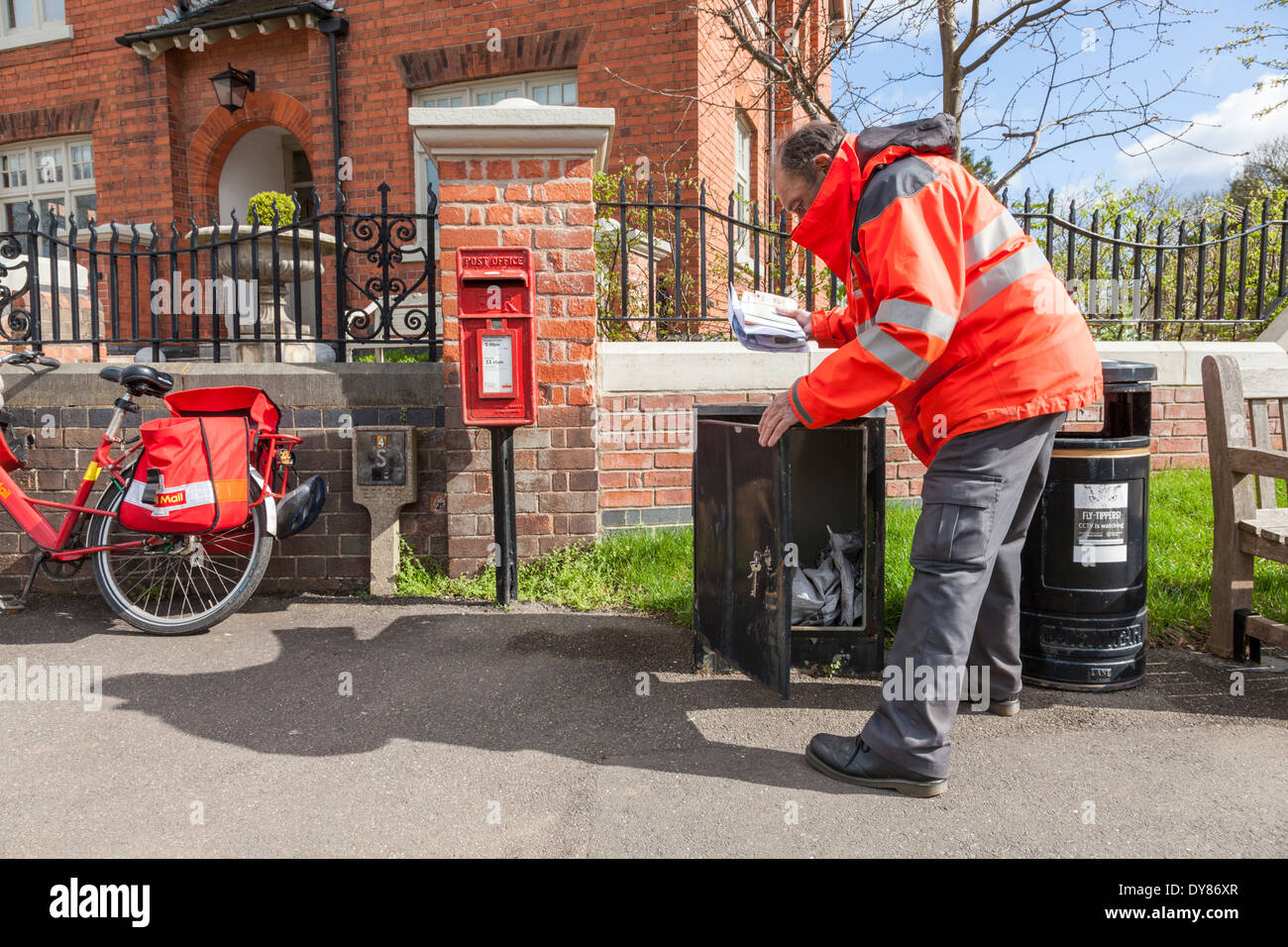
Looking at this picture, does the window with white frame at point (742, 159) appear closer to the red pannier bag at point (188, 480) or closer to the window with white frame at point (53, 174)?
the red pannier bag at point (188, 480)

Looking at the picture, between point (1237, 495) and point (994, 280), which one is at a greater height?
point (994, 280)

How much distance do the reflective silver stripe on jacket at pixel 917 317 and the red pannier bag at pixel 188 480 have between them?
322 centimetres

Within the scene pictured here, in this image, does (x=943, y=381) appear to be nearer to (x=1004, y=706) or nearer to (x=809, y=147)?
(x=809, y=147)

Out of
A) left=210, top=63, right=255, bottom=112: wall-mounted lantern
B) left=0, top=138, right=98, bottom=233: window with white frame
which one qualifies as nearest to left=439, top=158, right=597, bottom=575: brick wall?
left=210, top=63, right=255, bottom=112: wall-mounted lantern

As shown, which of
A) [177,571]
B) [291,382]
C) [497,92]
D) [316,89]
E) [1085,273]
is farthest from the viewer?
[316,89]

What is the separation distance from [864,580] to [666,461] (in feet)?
6.13

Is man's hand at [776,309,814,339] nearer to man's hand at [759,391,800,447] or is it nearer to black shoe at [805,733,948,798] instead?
man's hand at [759,391,800,447]

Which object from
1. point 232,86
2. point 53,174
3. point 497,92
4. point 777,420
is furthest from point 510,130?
point 53,174

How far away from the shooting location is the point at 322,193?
12.4 metres

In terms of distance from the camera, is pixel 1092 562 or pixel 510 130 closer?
pixel 1092 562

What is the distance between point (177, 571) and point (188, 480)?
2.22 ft

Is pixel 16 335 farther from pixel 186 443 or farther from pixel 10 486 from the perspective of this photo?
pixel 186 443

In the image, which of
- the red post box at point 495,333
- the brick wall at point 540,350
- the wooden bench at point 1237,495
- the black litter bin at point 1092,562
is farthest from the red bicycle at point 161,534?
the wooden bench at point 1237,495

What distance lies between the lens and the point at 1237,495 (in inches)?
151
